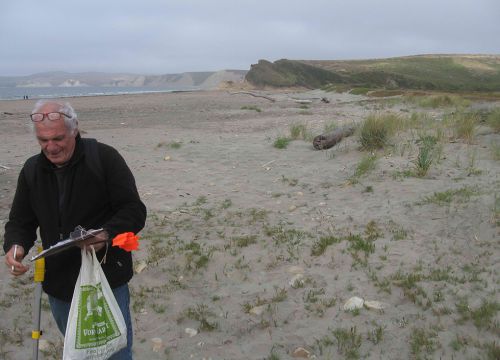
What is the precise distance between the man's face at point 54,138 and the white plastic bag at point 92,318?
546 mm

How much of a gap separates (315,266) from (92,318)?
113 inches

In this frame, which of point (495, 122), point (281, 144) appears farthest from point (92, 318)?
point (495, 122)

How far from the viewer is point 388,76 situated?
237 ft

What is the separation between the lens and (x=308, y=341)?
3.79 metres

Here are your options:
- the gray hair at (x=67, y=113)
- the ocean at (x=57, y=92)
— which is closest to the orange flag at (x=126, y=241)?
the gray hair at (x=67, y=113)

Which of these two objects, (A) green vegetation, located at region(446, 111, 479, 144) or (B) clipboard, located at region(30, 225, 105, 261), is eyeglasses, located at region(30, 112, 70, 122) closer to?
(B) clipboard, located at region(30, 225, 105, 261)

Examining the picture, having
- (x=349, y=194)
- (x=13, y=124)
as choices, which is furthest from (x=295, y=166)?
(x=13, y=124)

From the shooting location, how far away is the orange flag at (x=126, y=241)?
2.54 meters

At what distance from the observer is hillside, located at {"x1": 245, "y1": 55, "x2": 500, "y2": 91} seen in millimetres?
68669

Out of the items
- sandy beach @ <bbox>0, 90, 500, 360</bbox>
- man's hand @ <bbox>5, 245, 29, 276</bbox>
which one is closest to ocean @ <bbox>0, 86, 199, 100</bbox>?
sandy beach @ <bbox>0, 90, 500, 360</bbox>

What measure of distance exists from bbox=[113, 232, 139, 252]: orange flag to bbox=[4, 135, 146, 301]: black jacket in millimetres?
117

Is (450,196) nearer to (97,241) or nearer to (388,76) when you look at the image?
(97,241)

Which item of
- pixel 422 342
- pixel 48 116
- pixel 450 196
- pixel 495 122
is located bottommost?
pixel 422 342

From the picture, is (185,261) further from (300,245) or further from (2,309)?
(2,309)
